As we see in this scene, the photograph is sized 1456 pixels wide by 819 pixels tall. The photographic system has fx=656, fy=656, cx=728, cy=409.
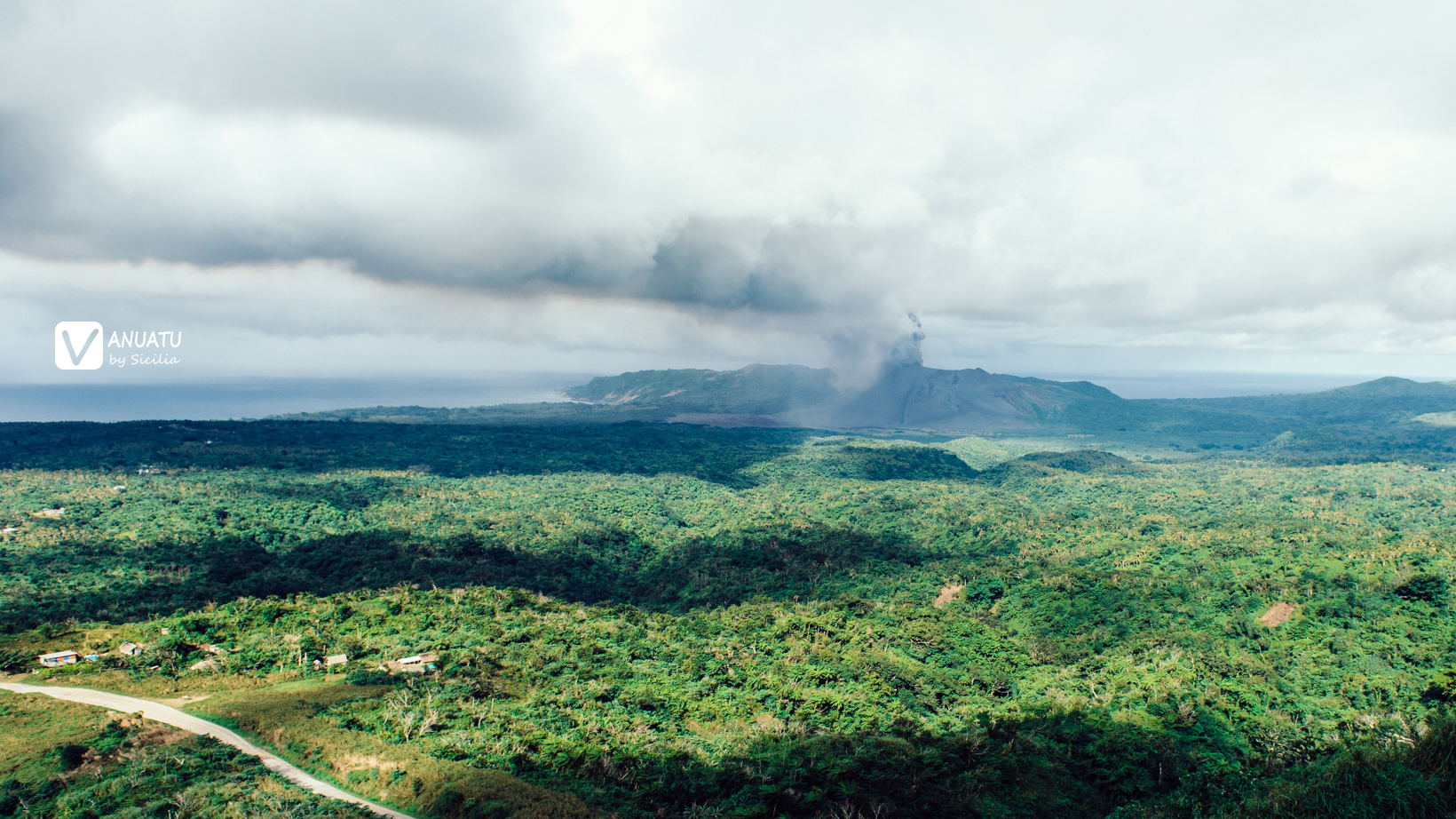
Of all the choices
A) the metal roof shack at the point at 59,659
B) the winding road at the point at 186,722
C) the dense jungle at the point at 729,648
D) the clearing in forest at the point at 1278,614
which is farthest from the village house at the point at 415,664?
the clearing in forest at the point at 1278,614

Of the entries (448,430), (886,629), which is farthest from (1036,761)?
(448,430)

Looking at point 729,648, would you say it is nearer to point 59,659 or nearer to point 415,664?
point 415,664

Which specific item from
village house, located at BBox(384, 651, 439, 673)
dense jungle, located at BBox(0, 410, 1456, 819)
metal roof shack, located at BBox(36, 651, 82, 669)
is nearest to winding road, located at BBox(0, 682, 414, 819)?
dense jungle, located at BBox(0, 410, 1456, 819)

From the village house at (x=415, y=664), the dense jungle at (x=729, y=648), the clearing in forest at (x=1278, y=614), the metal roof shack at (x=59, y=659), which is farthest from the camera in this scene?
the clearing in forest at (x=1278, y=614)

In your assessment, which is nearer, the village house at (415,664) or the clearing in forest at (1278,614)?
the village house at (415,664)

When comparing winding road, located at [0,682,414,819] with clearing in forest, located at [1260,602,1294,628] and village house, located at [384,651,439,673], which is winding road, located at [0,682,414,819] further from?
clearing in forest, located at [1260,602,1294,628]

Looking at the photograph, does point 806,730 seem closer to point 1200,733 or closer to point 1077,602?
point 1200,733

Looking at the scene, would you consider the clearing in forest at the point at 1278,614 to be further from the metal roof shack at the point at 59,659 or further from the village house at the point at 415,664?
the metal roof shack at the point at 59,659
